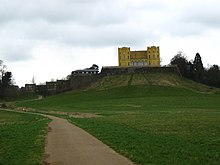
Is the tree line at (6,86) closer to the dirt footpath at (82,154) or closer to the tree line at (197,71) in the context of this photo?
the tree line at (197,71)

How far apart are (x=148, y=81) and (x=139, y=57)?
49.2 m

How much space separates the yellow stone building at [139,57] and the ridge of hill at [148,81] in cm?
3265

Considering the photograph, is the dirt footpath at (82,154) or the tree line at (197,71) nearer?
the dirt footpath at (82,154)

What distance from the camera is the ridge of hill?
12382cm

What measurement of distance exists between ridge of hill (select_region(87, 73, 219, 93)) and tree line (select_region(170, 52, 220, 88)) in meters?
11.0

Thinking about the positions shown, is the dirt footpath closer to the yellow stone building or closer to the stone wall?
the stone wall

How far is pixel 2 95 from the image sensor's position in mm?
137875

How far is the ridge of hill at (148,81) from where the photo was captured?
12382 cm

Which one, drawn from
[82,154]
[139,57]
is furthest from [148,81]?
[82,154]

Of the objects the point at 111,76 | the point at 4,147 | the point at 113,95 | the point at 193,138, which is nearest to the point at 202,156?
the point at 193,138

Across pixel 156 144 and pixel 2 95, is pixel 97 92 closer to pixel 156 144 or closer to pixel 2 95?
pixel 2 95

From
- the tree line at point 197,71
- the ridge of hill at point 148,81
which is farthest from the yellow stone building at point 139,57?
the ridge of hill at point 148,81

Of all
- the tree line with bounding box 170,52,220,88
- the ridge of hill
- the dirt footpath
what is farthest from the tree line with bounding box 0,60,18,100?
the dirt footpath

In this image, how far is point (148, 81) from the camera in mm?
132125
